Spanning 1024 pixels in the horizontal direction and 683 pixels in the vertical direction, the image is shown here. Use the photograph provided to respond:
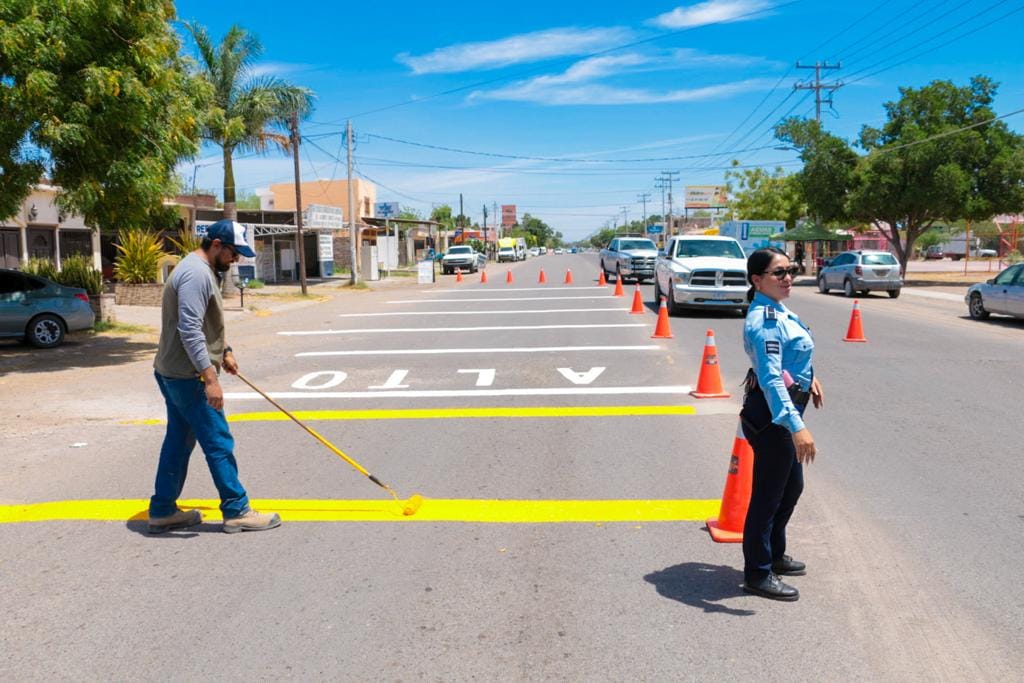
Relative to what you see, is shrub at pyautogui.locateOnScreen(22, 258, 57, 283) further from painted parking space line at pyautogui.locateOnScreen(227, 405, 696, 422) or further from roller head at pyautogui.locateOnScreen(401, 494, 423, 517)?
roller head at pyautogui.locateOnScreen(401, 494, 423, 517)

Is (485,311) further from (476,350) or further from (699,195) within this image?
(699,195)

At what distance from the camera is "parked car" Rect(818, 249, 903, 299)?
26.6 m

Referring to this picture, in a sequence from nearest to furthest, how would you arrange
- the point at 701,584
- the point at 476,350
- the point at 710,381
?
the point at 701,584, the point at 710,381, the point at 476,350

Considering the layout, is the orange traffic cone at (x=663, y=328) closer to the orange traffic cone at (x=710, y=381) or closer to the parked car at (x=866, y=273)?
the orange traffic cone at (x=710, y=381)

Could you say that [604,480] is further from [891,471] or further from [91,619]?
[91,619]

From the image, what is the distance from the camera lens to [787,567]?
443cm

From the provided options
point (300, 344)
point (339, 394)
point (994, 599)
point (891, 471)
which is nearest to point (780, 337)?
point (994, 599)

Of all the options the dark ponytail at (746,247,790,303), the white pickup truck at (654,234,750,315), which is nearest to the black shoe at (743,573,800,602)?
the dark ponytail at (746,247,790,303)

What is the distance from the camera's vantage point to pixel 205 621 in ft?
13.0

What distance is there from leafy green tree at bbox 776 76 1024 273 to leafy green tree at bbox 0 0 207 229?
28.4 m

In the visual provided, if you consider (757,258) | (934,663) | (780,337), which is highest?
(757,258)

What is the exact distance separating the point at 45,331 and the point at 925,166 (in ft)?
99.9

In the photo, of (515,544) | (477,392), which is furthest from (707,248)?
(515,544)

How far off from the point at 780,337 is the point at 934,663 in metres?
1.49
